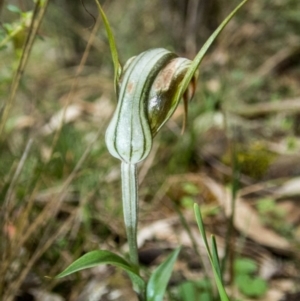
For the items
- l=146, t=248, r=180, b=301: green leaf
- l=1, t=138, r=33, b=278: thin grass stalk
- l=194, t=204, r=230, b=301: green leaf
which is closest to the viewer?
l=194, t=204, r=230, b=301: green leaf

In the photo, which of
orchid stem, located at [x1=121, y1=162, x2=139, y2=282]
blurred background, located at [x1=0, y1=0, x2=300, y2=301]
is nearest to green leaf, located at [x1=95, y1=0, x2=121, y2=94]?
orchid stem, located at [x1=121, y1=162, x2=139, y2=282]

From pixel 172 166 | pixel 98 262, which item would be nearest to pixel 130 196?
pixel 98 262

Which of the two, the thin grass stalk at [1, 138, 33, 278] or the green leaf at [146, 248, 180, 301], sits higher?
the thin grass stalk at [1, 138, 33, 278]

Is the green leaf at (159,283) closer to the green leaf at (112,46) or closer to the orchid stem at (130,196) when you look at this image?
the orchid stem at (130,196)

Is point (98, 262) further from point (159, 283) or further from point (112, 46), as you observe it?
point (112, 46)

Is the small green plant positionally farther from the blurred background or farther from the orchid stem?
the blurred background

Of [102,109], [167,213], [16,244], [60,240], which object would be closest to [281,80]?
[102,109]

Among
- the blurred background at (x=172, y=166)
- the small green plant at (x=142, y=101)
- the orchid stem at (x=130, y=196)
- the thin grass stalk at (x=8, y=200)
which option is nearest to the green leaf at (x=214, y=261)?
the small green plant at (x=142, y=101)

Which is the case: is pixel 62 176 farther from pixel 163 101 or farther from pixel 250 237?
pixel 163 101
